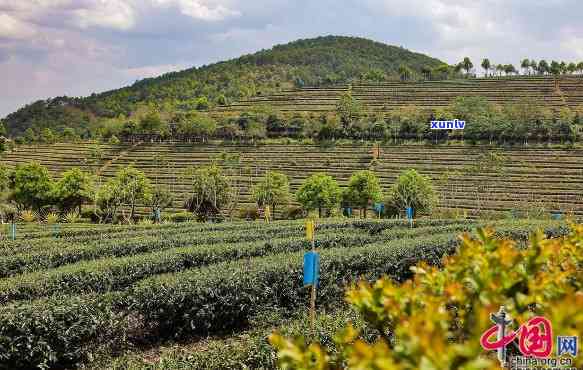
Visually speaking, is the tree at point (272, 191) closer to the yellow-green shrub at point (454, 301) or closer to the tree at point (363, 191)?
the tree at point (363, 191)

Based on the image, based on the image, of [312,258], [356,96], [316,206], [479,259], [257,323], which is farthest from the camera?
[356,96]

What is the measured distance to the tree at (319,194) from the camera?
4692 centimetres

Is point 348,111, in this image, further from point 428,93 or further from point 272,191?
point 272,191

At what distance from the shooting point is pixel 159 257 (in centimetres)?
1464

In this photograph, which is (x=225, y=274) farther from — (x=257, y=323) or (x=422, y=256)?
(x=422, y=256)

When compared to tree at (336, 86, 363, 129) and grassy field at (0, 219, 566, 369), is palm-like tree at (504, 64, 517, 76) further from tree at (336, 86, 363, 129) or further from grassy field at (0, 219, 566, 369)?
grassy field at (0, 219, 566, 369)

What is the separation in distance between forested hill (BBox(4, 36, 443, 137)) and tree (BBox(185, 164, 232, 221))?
6436 cm

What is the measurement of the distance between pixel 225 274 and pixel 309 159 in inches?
2190

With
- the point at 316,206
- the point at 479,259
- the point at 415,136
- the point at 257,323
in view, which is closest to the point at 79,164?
the point at 316,206

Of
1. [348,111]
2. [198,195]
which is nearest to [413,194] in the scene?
[198,195]

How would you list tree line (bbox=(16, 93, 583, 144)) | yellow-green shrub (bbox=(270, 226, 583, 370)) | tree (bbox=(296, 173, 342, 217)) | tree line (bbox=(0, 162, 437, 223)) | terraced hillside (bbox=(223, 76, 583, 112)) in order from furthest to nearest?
terraced hillside (bbox=(223, 76, 583, 112)) < tree line (bbox=(16, 93, 583, 144)) < tree (bbox=(296, 173, 342, 217)) < tree line (bbox=(0, 162, 437, 223)) < yellow-green shrub (bbox=(270, 226, 583, 370))

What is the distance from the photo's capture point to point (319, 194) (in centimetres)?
4672

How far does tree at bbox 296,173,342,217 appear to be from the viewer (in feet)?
154

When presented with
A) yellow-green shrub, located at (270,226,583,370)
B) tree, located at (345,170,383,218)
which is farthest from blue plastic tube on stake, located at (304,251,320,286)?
tree, located at (345,170,383,218)
